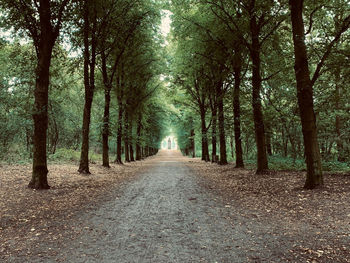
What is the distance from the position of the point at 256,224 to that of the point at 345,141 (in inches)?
351

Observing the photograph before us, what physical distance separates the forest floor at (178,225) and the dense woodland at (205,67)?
1844 millimetres

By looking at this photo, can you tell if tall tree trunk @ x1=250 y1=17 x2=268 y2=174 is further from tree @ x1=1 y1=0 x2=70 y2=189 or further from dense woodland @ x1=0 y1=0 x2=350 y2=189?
tree @ x1=1 y1=0 x2=70 y2=189

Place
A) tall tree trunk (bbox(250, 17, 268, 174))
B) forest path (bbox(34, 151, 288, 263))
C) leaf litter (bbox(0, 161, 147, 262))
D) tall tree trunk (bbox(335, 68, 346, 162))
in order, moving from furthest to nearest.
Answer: tall tree trunk (bbox(250, 17, 268, 174)) → tall tree trunk (bbox(335, 68, 346, 162)) → leaf litter (bbox(0, 161, 147, 262)) → forest path (bbox(34, 151, 288, 263))

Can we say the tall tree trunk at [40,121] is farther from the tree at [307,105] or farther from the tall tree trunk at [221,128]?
the tall tree trunk at [221,128]

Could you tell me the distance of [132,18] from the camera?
1756 centimetres

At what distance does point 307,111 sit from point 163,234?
21.0ft

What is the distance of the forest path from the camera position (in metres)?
4.01

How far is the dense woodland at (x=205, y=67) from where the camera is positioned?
30.6ft

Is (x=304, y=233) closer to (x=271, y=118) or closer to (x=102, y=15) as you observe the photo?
(x=271, y=118)

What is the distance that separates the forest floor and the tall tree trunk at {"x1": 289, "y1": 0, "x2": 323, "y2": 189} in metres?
0.54

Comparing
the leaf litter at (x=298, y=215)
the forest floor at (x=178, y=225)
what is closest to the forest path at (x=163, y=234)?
the forest floor at (x=178, y=225)

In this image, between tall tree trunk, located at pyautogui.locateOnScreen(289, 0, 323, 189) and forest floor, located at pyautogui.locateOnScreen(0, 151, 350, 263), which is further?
tall tree trunk, located at pyautogui.locateOnScreen(289, 0, 323, 189)

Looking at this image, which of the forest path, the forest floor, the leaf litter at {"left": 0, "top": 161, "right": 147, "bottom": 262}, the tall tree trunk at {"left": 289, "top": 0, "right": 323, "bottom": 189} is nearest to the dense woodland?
the tall tree trunk at {"left": 289, "top": 0, "right": 323, "bottom": 189}

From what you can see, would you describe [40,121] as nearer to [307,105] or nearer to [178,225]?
[178,225]
